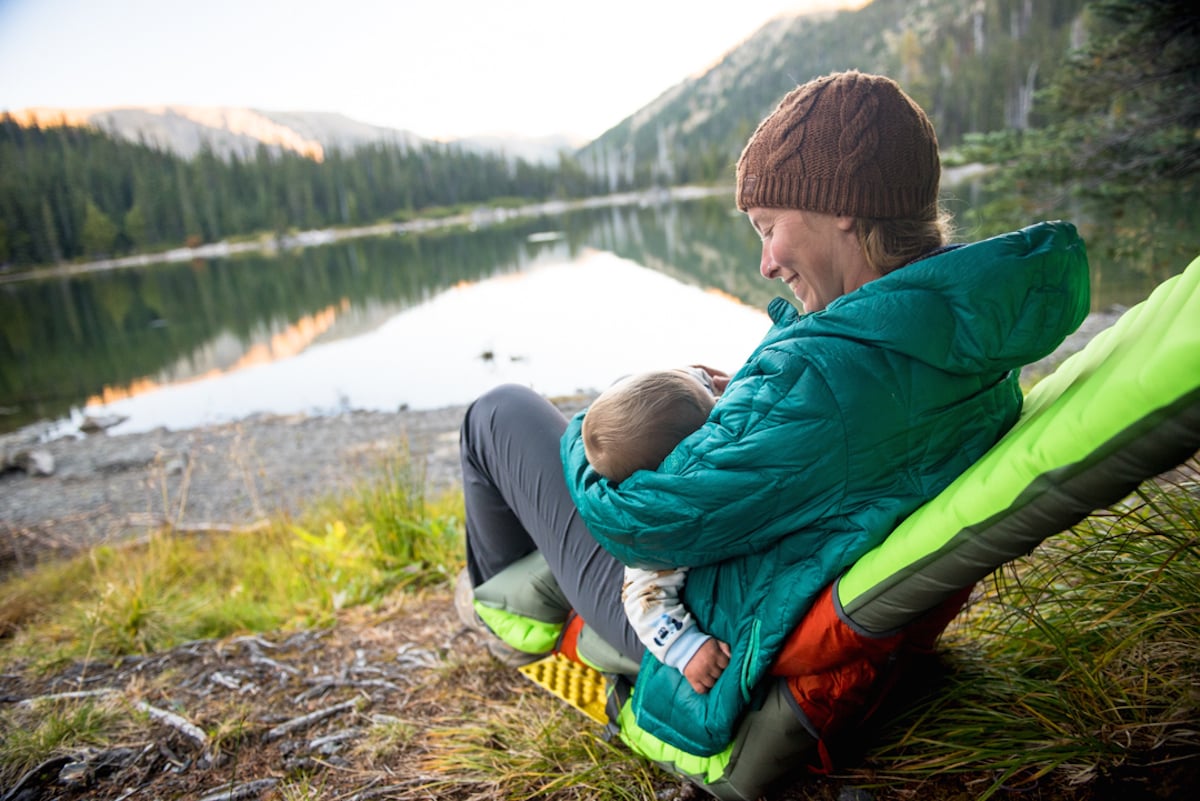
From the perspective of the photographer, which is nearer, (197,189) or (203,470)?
(203,470)

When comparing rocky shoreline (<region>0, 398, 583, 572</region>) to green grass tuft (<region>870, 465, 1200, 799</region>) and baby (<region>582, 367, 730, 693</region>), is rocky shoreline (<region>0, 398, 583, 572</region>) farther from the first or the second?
green grass tuft (<region>870, 465, 1200, 799</region>)

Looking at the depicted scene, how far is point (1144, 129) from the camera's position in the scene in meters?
6.78

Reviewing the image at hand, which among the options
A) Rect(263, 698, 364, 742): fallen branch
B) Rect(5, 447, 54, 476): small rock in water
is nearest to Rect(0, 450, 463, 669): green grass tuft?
Rect(263, 698, 364, 742): fallen branch

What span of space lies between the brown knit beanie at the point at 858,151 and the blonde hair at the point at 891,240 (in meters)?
0.01

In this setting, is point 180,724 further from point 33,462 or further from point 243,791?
point 33,462

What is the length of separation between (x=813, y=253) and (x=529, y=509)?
3.31 ft

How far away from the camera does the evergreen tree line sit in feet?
219

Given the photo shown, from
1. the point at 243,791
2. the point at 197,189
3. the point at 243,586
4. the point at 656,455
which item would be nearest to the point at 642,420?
the point at 656,455

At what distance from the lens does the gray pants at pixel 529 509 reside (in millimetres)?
1673

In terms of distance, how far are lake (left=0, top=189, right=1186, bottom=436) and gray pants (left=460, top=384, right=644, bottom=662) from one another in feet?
26.2

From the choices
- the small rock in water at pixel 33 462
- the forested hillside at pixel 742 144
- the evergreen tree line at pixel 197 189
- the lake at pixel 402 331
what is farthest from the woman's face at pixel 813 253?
the evergreen tree line at pixel 197 189

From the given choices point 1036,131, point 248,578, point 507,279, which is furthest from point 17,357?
point 1036,131

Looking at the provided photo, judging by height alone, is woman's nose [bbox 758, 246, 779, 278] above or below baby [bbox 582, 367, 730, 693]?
above

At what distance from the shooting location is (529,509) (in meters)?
1.88
